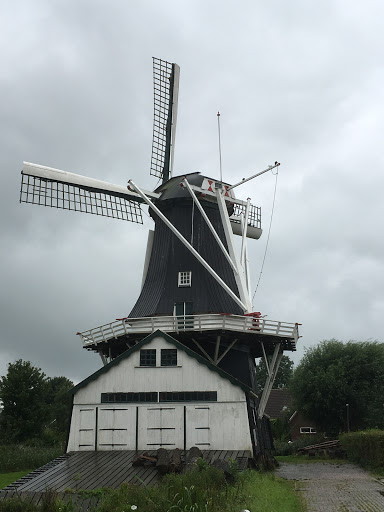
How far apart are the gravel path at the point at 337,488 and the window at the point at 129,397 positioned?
579 centimetres

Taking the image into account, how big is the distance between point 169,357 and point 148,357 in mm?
820

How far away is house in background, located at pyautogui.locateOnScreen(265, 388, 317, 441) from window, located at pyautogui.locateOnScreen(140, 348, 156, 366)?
72.9ft

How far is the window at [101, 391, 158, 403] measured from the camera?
21297 mm

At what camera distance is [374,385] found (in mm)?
38281

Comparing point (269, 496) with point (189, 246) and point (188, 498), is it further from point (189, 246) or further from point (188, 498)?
point (189, 246)

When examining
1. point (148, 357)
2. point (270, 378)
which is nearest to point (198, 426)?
point (148, 357)

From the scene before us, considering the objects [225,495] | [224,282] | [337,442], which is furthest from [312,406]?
[225,495]

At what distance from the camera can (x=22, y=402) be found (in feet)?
136

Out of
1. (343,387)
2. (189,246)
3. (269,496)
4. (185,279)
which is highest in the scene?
(189,246)

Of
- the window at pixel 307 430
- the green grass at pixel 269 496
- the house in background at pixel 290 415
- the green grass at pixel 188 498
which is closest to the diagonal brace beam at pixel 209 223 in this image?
the green grass at pixel 269 496

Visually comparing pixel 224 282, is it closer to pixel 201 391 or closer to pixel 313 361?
pixel 201 391

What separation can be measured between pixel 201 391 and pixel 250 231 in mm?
14567

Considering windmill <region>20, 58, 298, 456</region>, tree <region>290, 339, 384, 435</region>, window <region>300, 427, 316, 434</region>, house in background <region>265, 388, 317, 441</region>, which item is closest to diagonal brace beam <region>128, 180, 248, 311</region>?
windmill <region>20, 58, 298, 456</region>

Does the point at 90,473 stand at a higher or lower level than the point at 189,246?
lower
